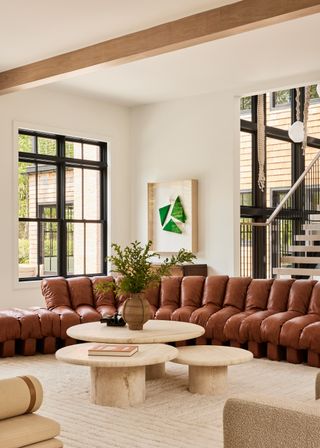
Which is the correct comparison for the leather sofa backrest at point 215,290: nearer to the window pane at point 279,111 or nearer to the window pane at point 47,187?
the window pane at point 47,187

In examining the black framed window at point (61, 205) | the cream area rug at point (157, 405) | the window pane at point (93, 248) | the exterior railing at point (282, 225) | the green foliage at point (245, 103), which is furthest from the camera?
the green foliage at point (245, 103)

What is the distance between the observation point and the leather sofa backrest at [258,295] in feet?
23.5

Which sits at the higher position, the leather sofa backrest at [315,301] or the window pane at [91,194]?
the window pane at [91,194]

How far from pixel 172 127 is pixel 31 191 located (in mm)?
2288

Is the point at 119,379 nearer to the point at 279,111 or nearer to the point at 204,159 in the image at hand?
the point at 204,159

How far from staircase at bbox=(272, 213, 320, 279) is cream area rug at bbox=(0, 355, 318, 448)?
310cm

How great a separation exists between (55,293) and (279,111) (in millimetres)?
6660

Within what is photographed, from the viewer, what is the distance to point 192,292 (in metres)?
7.59

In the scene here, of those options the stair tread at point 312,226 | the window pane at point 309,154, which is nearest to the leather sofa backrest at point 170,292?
the stair tread at point 312,226

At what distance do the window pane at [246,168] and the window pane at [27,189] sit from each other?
359 centimetres

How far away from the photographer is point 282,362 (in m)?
6.55

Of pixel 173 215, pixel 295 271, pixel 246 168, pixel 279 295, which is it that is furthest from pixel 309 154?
pixel 279 295

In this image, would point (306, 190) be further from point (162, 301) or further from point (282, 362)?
point (282, 362)

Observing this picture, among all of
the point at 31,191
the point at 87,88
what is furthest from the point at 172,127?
the point at 31,191
